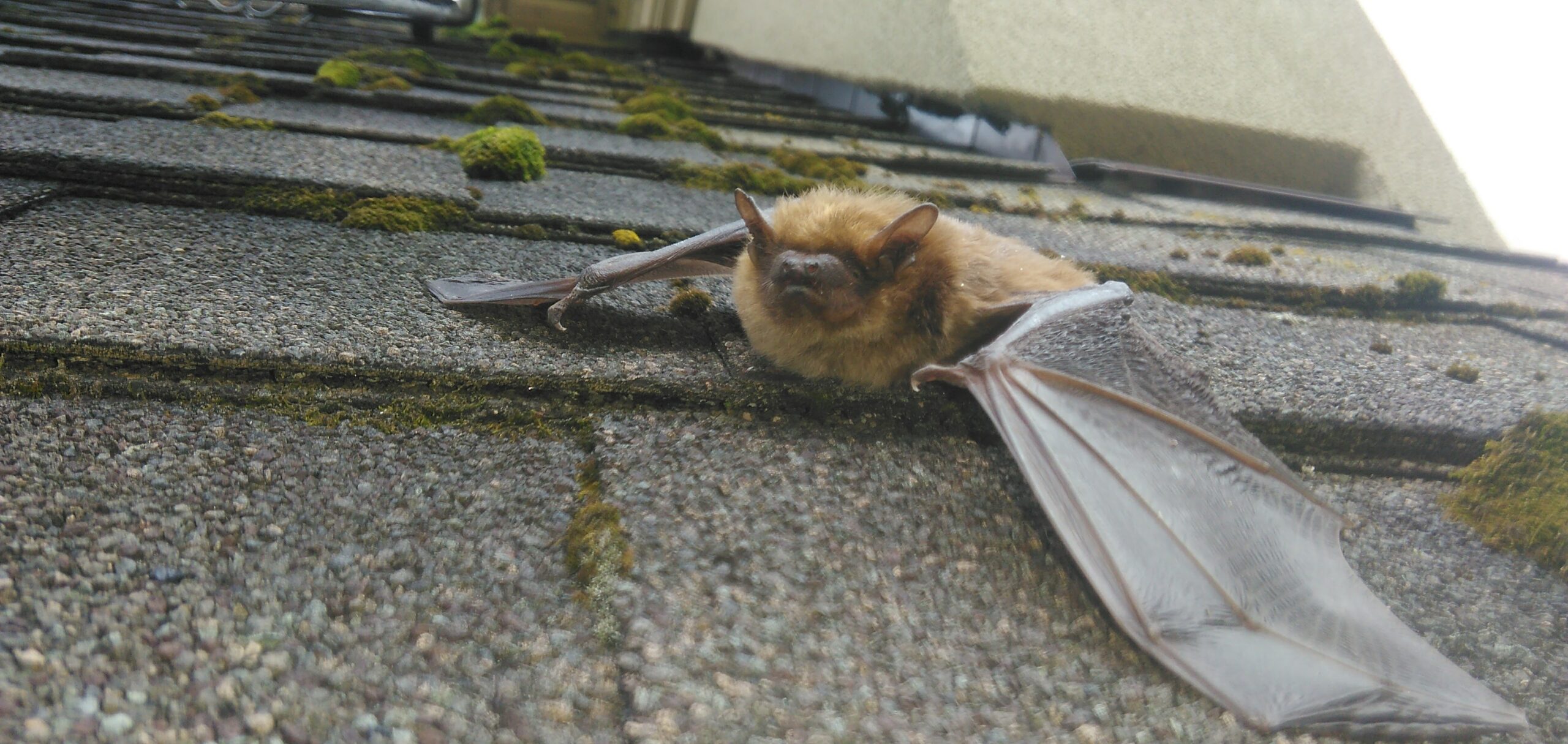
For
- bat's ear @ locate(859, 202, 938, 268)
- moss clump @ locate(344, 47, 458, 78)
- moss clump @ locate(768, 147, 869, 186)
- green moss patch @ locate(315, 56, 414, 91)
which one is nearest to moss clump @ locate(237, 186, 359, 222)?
bat's ear @ locate(859, 202, 938, 268)

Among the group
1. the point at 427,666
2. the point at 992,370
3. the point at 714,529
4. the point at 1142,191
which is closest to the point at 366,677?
the point at 427,666

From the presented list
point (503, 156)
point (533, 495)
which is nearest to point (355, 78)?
point (503, 156)

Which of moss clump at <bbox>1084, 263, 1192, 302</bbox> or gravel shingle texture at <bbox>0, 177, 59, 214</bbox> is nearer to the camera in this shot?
gravel shingle texture at <bbox>0, 177, 59, 214</bbox>

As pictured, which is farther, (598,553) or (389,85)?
(389,85)

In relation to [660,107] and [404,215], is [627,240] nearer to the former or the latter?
[404,215]

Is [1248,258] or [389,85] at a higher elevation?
[1248,258]

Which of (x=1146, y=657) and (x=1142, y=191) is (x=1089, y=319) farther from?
(x=1142, y=191)

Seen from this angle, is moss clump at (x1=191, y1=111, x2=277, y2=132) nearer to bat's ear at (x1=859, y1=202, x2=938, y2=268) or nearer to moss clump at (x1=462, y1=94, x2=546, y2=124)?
moss clump at (x1=462, y1=94, x2=546, y2=124)
